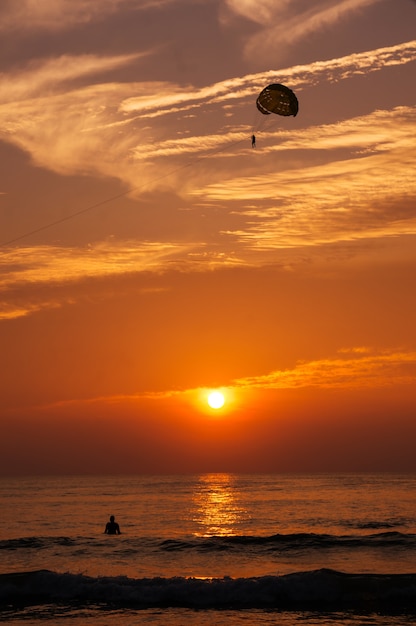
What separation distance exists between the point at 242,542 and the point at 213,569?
1093 centimetres

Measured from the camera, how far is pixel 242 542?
44.9 m

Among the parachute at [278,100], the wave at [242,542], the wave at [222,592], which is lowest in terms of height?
the wave at [222,592]

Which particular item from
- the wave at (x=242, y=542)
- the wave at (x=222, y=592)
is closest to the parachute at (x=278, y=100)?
the wave at (x=222, y=592)

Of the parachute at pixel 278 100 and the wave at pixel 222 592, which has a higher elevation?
the parachute at pixel 278 100

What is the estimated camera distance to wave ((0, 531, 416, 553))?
41.9m

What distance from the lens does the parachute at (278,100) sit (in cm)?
3403

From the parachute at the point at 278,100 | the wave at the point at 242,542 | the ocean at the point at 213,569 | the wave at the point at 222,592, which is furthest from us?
the wave at the point at 242,542

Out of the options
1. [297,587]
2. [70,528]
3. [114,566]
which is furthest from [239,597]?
[70,528]

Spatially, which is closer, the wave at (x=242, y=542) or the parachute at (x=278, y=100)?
the parachute at (x=278, y=100)

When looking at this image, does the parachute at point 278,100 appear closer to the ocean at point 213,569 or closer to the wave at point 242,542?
the ocean at point 213,569

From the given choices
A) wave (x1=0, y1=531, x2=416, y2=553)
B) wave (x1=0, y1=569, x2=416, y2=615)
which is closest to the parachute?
wave (x1=0, y1=569, x2=416, y2=615)

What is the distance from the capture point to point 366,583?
1093 inches

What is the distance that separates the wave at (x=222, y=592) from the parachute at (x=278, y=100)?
1969 cm

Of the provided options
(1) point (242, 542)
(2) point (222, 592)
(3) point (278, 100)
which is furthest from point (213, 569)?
(3) point (278, 100)
